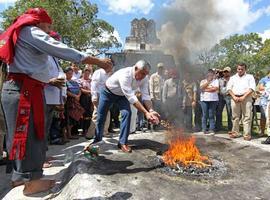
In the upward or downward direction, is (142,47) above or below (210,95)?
above

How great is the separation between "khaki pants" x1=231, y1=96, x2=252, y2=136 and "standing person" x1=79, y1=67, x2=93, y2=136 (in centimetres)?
395

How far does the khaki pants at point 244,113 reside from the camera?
31.1 feet

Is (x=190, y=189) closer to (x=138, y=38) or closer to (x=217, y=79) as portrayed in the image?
(x=217, y=79)

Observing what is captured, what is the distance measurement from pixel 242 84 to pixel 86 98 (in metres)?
4.23

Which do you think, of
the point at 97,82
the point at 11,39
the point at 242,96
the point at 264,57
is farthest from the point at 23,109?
the point at 264,57

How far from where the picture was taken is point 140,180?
5.01 meters

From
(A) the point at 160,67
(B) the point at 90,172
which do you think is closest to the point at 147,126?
(A) the point at 160,67

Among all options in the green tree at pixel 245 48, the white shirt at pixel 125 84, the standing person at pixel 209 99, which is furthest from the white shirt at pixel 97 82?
the green tree at pixel 245 48

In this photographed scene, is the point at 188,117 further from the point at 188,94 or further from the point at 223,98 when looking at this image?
the point at 223,98

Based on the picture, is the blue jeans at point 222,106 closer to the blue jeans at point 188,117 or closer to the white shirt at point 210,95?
the white shirt at point 210,95

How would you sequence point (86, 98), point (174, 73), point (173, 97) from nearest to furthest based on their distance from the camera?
1. point (86, 98)
2. point (174, 73)
3. point (173, 97)

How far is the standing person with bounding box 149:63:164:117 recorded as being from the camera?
10.8m

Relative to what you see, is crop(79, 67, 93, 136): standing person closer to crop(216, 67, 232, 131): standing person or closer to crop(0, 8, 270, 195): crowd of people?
crop(0, 8, 270, 195): crowd of people

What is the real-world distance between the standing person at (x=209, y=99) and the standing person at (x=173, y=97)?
685mm
